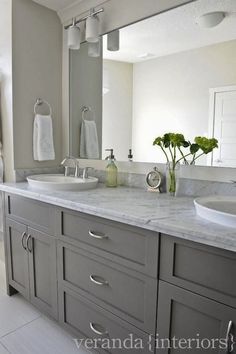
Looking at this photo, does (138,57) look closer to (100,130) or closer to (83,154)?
(100,130)

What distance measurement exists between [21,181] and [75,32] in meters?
1.20

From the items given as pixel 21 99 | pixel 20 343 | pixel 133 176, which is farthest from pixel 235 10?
pixel 20 343

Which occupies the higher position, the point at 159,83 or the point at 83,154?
the point at 159,83

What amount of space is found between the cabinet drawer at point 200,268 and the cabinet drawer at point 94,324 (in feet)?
1.15

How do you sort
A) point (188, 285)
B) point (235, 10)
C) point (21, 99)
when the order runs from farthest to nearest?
point (21, 99)
point (235, 10)
point (188, 285)

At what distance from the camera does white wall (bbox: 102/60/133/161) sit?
191 cm

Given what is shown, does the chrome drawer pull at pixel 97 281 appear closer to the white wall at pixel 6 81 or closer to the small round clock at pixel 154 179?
the small round clock at pixel 154 179

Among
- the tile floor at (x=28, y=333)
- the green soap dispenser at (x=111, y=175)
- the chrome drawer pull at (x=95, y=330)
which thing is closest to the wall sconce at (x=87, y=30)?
the green soap dispenser at (x=111, y=175)

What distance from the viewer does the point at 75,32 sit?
2.03 metres

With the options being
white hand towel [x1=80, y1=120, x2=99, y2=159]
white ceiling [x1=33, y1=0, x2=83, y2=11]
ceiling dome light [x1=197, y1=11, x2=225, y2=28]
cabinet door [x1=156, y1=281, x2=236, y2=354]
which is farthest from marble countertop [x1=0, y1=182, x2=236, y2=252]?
white ceiling [x1=33, y1=0, x2=83, y2=11]

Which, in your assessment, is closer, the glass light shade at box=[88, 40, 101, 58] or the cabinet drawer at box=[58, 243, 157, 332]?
the cabinet drawer at box=[58, 243, 157, 332]

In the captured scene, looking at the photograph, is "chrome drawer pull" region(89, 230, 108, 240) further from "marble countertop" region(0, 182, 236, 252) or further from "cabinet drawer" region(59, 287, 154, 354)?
"cabinet drawer" region(59, 287, 154, 354)

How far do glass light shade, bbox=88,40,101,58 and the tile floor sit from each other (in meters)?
1.92

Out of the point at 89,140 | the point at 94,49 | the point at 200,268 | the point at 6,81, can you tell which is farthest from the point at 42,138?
the point at 200,268
